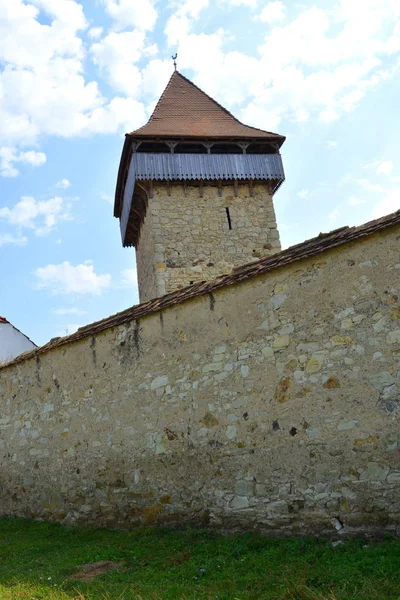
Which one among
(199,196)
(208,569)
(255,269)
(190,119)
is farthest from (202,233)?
(208,569)

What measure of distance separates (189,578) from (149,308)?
10.0ft

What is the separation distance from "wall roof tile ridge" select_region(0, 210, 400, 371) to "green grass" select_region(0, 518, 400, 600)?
8.01 feet

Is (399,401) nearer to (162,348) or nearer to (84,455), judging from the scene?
(162,348)

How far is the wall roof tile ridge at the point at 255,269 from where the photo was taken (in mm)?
4660

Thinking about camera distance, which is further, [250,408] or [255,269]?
[255,269]

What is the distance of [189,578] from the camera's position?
13.6ft

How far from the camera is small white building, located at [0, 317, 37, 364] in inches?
650

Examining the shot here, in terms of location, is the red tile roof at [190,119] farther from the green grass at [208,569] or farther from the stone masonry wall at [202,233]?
the green grass at [208,569]

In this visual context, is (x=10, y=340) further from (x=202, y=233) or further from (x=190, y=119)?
(x=190, y=119)

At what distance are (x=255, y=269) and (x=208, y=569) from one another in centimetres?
277

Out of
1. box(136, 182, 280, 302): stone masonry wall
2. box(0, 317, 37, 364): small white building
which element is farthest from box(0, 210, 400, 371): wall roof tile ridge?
box(0, 317, 37, 364): small white building

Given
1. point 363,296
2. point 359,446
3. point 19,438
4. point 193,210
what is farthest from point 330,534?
point 193,210

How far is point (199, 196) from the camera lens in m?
13.5

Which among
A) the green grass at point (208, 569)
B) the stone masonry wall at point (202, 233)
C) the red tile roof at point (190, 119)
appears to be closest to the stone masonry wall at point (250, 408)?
the green grass at point (208, 569)
